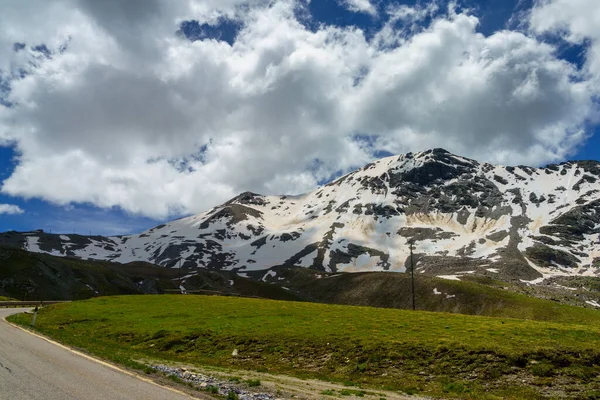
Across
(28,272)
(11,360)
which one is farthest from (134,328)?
(28,272)

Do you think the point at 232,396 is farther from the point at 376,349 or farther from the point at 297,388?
the point at 376,349

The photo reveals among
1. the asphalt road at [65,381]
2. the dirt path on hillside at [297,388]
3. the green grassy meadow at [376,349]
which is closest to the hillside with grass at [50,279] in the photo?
the green grassy meadow at [376,349]

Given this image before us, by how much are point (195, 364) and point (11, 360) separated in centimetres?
1187

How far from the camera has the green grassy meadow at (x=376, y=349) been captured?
967 inches

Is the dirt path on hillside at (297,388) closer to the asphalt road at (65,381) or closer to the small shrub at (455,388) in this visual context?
the small shrub at (455,388)

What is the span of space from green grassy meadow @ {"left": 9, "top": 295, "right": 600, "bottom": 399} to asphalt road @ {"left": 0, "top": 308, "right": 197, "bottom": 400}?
397 centimetres

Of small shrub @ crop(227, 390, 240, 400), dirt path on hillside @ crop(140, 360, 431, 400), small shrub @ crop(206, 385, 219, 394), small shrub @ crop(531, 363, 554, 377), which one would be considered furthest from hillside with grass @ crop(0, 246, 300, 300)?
small shrub @ crop(531, 363, 554, 377)

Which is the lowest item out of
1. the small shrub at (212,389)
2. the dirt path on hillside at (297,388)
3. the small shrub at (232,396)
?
the dirt path on hillside at (297,388)

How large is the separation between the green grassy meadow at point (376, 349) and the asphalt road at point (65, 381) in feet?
13.0

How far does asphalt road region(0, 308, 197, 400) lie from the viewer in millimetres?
14867

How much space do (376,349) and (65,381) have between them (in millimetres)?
21514

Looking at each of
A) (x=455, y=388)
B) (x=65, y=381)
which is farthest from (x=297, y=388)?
(x=65, y=381)

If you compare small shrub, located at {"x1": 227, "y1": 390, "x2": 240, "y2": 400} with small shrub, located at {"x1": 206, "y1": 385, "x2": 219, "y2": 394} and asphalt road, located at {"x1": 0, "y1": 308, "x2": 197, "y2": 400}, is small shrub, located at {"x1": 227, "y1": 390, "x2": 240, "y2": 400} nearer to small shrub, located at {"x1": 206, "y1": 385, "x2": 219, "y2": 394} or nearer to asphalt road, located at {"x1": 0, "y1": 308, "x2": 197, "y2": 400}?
small shrub, located at {"x1": 206, "y1": 385, "x2": 219, "y2": 394}

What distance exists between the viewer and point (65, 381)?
16.8m
